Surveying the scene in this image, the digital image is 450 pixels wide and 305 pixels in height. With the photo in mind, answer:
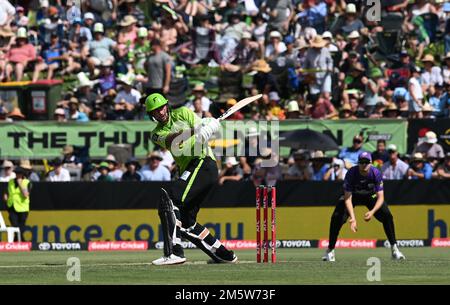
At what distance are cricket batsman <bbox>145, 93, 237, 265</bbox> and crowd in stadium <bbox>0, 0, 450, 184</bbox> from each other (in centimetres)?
962

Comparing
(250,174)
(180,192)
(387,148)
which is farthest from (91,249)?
(180,192)

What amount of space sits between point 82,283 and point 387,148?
14111 millimetres

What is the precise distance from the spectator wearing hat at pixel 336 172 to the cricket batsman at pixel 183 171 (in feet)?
32.5

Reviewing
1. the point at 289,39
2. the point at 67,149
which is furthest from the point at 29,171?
the point at 289,39

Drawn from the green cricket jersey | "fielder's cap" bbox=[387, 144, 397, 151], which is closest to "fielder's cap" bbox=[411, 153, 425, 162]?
"fielder's cap" bbox=[387, 144, 397, 151]

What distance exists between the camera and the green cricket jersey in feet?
54.6

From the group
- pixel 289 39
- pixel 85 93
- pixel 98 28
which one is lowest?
pixel 85 93

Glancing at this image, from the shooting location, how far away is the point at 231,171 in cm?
2730

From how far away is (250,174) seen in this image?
27344mm

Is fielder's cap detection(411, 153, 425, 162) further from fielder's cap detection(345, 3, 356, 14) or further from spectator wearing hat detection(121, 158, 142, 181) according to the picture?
spectator wearing hat detection(121, 158, 142, 181)

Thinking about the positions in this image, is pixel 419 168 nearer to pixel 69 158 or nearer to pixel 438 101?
pixel 438 101

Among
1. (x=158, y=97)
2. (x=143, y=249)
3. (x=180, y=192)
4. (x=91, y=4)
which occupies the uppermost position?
(x=91, y=4)

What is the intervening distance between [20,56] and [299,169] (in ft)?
25.5

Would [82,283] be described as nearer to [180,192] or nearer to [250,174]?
[180,192]
